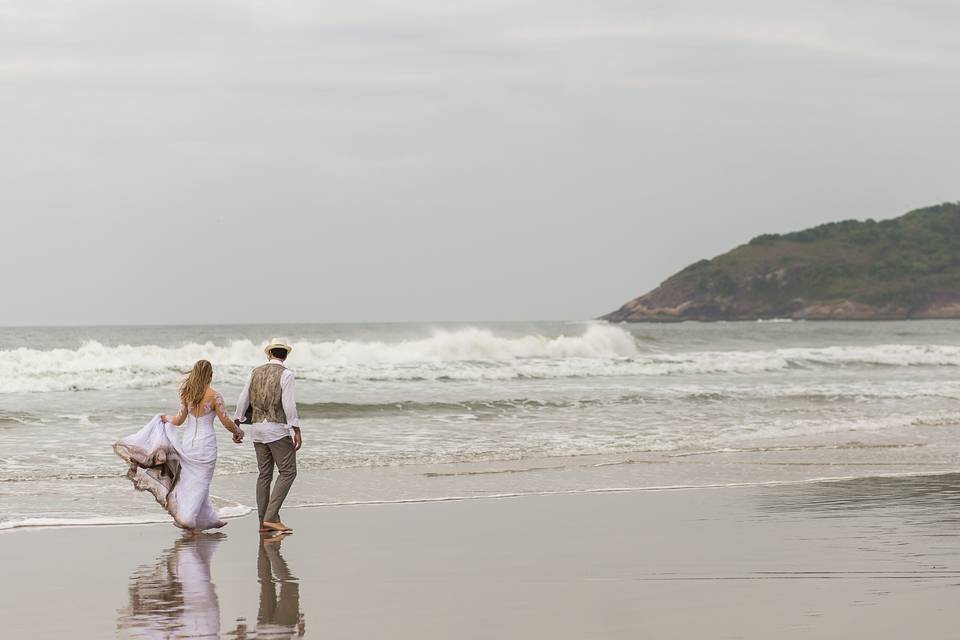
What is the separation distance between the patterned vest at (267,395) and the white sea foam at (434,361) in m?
16.6

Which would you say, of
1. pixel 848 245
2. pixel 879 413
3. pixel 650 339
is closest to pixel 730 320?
pixel 848 245

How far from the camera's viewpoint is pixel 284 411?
365 inches

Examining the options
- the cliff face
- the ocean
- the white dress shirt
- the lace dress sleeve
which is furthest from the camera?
the cliff face

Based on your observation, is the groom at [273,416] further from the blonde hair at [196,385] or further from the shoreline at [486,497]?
the shoreline at [486,497]

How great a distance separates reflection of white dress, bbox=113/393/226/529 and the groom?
0.26 metres

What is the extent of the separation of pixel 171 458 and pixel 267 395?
Answer: 3.11ft

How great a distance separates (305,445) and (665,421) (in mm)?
6602

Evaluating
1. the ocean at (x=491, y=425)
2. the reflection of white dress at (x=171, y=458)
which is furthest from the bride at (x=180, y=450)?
the ocean at (x=491, y=425)

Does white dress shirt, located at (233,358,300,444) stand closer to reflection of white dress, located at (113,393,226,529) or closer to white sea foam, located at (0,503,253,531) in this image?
reflection of white dress, located at (113,393,226,529)

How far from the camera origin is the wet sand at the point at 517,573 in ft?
18.6

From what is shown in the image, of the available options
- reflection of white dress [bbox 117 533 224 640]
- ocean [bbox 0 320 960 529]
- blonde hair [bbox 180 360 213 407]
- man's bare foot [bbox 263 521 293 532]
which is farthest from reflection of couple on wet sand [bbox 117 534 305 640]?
ocean [bbox 0 320 960 529]

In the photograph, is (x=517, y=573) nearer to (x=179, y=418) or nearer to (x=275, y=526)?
(x=275, y=526)

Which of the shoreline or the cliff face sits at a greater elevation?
the cliff face

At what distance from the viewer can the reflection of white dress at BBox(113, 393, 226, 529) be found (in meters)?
9.21
